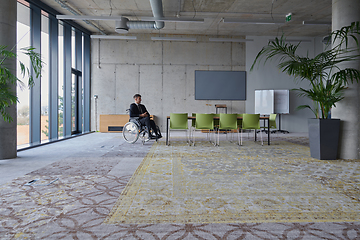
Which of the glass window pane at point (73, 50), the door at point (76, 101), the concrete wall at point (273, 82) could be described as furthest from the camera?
the concrete wall at point (273, 82)

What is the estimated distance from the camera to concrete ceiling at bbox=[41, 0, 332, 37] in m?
7.54

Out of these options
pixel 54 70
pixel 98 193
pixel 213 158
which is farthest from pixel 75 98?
pixel 98 193

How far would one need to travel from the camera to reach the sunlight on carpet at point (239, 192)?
6.52 ft

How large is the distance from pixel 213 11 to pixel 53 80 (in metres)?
5.66

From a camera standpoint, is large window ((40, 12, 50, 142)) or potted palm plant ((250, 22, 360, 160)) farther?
large window ((40, 12, 50, 142))

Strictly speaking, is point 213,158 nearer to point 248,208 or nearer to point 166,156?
point 166,156

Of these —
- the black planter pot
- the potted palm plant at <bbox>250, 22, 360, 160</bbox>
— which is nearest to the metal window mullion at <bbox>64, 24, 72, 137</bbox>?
the potted palm plant at <bbox>250, 22, 360, 160</bbox>

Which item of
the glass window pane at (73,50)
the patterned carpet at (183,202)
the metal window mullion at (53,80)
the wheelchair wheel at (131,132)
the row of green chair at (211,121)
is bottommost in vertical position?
the patterned carpet at (183,202)

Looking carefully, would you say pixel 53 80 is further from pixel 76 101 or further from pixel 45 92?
pixel 76 101

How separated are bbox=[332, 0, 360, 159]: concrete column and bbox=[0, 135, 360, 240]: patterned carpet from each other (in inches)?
27.4

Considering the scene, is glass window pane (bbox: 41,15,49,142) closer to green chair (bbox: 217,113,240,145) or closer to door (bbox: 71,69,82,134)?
door (bbox: 71,69,82,134)

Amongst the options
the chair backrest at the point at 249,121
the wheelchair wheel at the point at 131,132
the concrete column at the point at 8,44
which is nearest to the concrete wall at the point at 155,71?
the wheelchair wheel at the point at 131,132

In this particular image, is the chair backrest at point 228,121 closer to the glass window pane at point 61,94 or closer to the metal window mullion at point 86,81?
the glass window pane at point 61,94

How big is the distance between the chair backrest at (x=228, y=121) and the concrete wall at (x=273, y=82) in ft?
16.0
